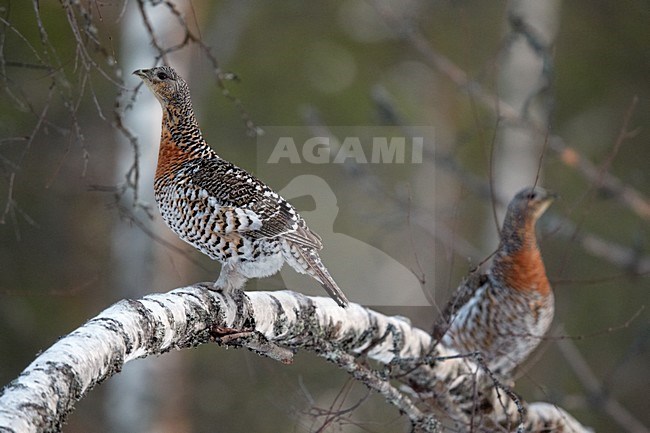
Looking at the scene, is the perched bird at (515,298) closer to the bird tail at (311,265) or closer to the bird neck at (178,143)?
the bird tail at (311,265)

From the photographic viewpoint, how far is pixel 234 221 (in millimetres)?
3438

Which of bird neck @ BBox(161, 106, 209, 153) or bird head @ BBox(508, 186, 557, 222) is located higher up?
bird head @ BBox(508, 186, 557, 222)

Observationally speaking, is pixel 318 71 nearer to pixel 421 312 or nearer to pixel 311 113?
pixel 421 312

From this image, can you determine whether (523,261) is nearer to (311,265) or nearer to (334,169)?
(311,265)

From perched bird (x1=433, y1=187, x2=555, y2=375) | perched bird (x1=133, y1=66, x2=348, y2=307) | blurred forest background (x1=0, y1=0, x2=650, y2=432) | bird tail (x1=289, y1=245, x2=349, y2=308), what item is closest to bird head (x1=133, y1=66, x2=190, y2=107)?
perched bird (x1=133, y1=66, x2=348, y2=307)

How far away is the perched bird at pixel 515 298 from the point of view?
17.3 ft

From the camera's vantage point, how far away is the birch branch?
1918 millimetres

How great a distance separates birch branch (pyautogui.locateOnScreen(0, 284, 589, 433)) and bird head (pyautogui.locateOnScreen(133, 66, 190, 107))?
3.64 feet

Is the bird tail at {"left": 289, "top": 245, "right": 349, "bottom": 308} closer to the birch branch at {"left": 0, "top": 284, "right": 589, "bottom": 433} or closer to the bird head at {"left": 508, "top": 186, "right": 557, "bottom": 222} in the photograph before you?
the birch branch at {"left": 0, "top": 284, "right": 589, "bottom": 433}

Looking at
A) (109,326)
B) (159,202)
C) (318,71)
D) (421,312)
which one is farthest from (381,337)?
(318,71)

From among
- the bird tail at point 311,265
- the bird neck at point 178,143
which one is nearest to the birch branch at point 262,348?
the bird tail at point 311,265

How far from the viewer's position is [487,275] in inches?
221

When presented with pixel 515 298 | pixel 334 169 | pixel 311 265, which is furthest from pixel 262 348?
pixel 334 169

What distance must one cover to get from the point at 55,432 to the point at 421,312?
419 inches
